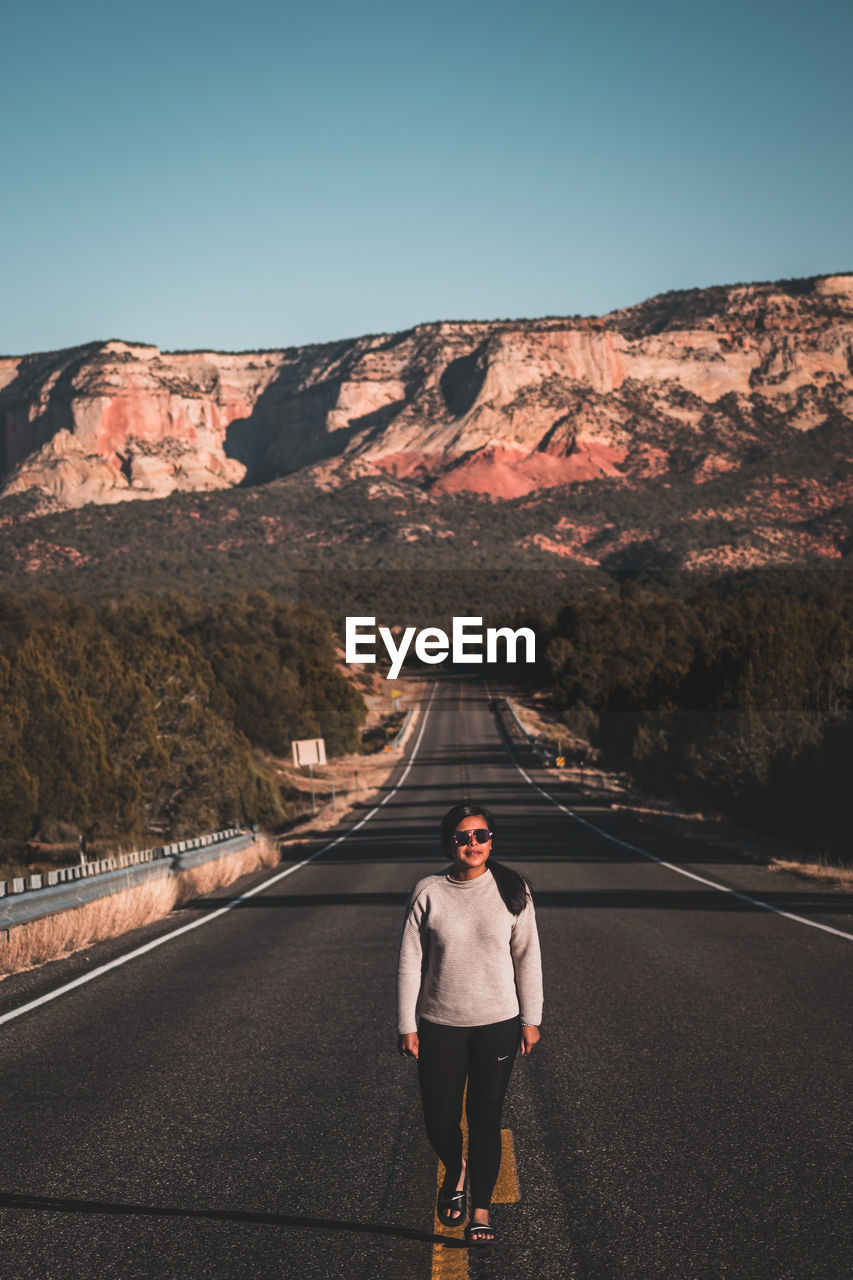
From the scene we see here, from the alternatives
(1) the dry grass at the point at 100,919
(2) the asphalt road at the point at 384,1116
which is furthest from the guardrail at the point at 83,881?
(2) the asphalt road at the point at 384,1116

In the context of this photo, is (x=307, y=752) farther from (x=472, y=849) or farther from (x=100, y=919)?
(x=472, y=849)

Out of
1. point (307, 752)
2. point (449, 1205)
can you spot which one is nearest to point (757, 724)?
point (307, 752)

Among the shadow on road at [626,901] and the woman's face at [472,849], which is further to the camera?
the shadow on road at [626,901]

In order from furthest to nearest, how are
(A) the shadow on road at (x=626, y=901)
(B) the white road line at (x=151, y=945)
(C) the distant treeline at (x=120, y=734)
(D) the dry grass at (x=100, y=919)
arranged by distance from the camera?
1. (C) the distant treeline at (x=120, y=734)
2. (A) the shadow on road at (x=626, y=901)
3. (D) the dry grass at (x=100, y=919)
4. (B) the white road line at (x=151, y=945)

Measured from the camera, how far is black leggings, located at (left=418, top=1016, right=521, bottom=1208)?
14.1 ft

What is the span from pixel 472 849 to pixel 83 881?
10042mm

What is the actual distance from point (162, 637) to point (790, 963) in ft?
138

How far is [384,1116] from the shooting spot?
6.05m

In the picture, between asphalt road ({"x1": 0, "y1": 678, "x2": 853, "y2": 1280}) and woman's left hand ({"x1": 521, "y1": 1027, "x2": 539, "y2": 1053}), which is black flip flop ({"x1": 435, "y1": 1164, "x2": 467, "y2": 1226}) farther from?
woman's left hand ({"x1": 521, "y1": 1027, "x2": 539, "y2": 1053})

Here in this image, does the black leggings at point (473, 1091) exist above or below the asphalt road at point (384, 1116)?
above

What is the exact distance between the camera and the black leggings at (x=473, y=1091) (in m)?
4.29

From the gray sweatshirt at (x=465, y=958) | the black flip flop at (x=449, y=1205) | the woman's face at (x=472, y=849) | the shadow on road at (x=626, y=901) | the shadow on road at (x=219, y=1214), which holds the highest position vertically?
the woman's face at (x=472, y=849)

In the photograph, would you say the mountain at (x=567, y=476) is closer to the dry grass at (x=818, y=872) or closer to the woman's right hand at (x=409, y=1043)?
the dry grass at (x=818, y=872)

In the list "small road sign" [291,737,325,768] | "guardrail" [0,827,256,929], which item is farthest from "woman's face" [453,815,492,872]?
"small road sign" [291,737,325,768]
